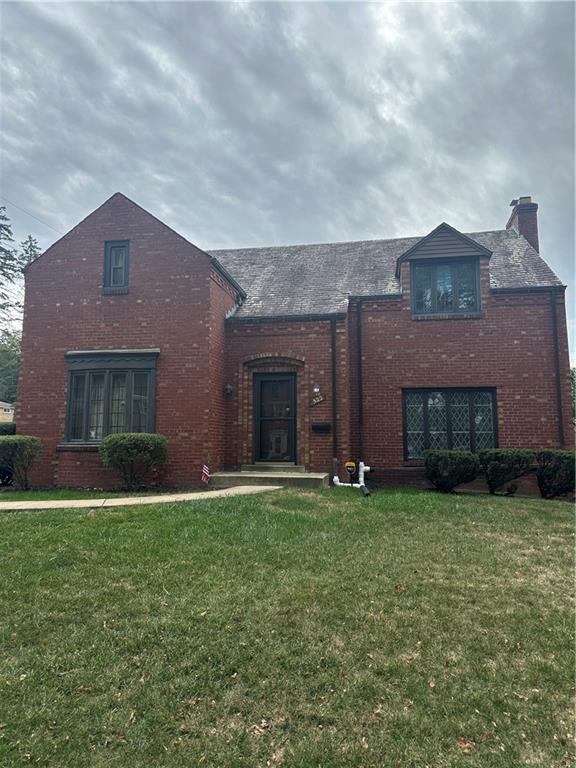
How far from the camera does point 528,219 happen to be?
14633 mm

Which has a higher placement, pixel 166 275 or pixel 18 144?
pixel 18 144

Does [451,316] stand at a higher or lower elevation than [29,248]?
lower

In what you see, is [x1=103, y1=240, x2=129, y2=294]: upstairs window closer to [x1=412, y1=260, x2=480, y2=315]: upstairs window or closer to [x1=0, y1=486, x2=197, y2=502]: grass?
[x1=0, y1=486, x2=197, y2=502]: grass

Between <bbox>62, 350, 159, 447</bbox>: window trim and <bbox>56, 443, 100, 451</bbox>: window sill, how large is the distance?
0.08ft

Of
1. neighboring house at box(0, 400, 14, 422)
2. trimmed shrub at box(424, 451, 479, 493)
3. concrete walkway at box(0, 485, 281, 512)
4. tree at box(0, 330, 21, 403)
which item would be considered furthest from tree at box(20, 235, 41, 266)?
trimmed shrub at box(424, 451, 479, 493)

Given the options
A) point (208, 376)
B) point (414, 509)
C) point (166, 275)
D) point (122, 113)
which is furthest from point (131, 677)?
point (122, 113)

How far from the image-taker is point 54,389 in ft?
37.6

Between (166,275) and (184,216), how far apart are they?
9625 millimetres

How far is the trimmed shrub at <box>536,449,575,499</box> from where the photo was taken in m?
9.93

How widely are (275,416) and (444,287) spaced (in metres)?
5.88

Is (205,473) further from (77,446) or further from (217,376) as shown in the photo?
(77,446)

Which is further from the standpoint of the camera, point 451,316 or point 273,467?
point 451,316

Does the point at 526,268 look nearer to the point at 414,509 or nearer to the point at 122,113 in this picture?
the point at 414,509

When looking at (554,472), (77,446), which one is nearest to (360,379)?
(554,472)
